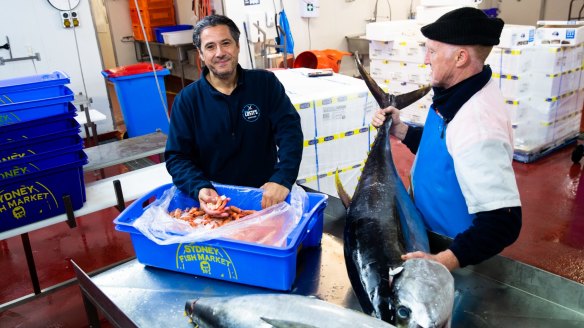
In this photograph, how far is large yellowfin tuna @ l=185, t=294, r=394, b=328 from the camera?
1.11 m

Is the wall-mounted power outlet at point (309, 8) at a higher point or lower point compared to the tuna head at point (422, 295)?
higher

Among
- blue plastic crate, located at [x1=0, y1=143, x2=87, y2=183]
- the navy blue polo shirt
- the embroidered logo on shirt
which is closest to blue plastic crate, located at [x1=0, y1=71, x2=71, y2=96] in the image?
blue plastic crate, located at [x1=0, y1=143, x2=87, y2=183]

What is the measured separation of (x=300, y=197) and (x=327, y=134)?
5.53ft

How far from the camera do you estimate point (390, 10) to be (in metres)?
8.55

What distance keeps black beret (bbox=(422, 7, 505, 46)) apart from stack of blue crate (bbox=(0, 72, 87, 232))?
1.88 meters

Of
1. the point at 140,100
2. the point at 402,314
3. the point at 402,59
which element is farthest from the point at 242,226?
the point at 402,59

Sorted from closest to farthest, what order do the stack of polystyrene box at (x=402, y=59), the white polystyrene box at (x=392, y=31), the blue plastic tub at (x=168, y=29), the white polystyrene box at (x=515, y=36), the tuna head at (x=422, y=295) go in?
the tuna head at (x=422, y=295)
the white polystyrene box at (x=515, y=36)
the stack of polystyrene box at (x=402, y=59)
the white polystyrene box at (x=392, y=31)
the blue plastic tub at (x=168, y=29)

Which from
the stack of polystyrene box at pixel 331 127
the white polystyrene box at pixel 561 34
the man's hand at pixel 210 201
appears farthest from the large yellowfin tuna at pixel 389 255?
the white polystyrene box at pixel 561 34

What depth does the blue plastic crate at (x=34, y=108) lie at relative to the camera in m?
2.28

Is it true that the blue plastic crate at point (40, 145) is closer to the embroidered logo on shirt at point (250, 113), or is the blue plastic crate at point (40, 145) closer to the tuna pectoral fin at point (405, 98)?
the embroidered logo on shirt at point (250, 113)

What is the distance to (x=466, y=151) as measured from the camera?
1.38 m

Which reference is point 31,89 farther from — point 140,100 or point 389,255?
point 140,100

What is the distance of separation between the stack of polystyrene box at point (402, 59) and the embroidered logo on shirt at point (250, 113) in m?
4.25

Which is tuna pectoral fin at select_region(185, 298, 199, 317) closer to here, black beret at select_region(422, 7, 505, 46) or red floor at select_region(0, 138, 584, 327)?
black beret at select_region(422, 7, 505, 46)
